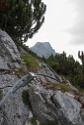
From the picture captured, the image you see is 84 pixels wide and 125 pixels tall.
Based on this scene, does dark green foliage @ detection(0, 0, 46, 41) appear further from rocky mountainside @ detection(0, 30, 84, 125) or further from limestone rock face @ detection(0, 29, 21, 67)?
rocky mountainside @ detection(0, 30, 84, 125)

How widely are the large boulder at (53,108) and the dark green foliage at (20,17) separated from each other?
623 centimetres

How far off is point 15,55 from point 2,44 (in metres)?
0.92

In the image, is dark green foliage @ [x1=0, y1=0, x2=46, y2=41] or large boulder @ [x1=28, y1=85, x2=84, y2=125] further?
dark green foliage @ [x1=0, y1=0, x2=46, y2=41]

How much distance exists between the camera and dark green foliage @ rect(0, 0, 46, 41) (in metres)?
17.4

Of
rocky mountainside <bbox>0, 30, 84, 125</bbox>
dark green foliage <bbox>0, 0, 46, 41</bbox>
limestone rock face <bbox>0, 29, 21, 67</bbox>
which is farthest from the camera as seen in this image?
dark green foliage <bbox>0, 0, 46, 41</bbox>

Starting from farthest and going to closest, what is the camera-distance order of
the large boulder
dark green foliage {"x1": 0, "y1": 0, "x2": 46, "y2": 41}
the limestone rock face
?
dark green foliage {"x1": 0, "y1": 0, "x2": 46, "y2": 41} < the limestone rock face < the large boulder

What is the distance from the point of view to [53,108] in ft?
40.4

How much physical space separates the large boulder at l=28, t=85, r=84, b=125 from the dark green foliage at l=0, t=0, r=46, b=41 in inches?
245

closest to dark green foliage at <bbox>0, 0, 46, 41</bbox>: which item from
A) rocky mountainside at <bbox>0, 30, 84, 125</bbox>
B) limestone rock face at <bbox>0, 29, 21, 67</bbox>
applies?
limestone rock face at <bbox>0, 29, 21, 67</bbox>

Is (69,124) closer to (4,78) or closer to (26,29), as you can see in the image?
(4,78)

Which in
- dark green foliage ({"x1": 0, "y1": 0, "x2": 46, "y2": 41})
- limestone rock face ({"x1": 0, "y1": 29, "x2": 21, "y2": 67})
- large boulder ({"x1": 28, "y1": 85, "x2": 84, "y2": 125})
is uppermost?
dark green foliage ({"x1": 0, "y1": 0, "x2": 46, "y2": 41})

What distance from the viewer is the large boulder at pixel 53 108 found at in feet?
39.9

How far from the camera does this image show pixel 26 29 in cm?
1956

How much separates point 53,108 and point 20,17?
298 inches
